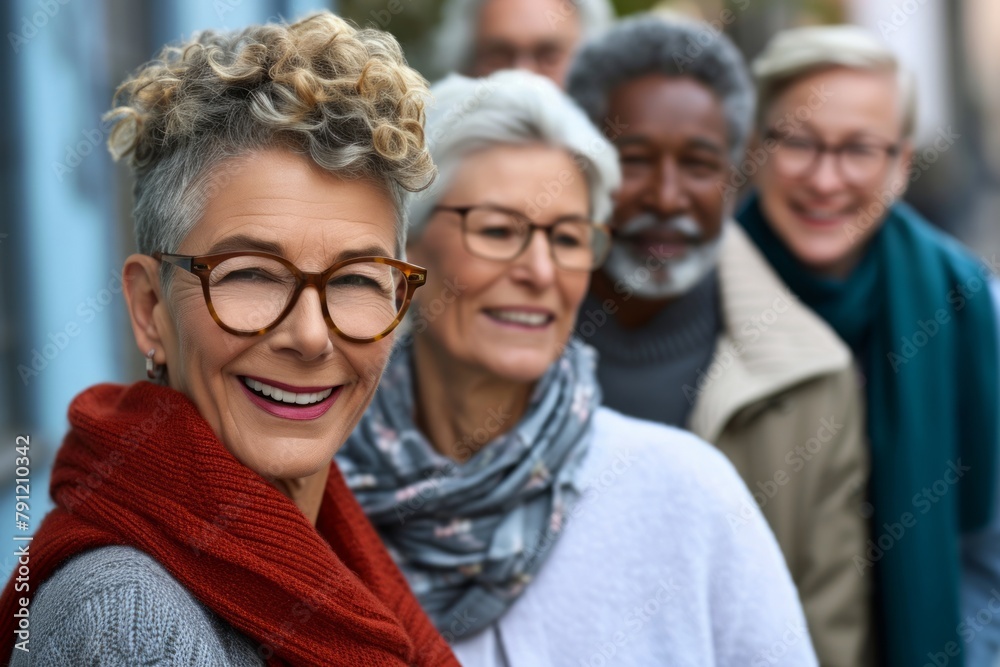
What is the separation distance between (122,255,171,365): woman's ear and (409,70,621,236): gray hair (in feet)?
2.62

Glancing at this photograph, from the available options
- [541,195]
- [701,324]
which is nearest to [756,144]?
[701,324]

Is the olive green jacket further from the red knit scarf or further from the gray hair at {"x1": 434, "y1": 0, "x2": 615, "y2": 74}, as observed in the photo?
the gray hair at {"x1": 434, "y1": 0, "x2": 615, "y2": 74}

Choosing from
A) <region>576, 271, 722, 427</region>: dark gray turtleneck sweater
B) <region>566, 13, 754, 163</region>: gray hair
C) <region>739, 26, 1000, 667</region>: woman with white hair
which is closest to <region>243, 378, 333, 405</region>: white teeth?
<region>576, 271, 722, 427</region>: dark gray turtleneck sweater

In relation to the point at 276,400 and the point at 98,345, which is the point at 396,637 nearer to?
the point at 276,400

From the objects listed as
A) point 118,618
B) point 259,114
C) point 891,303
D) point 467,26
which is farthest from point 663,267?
point 118,618

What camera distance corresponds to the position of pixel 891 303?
3131mm

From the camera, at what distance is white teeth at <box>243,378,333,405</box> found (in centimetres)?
159

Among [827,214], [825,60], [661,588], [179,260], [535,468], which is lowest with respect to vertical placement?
[661,588]

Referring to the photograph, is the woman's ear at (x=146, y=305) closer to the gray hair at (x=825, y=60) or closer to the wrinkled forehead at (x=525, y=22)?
the gray hair at (x=825, y=60)

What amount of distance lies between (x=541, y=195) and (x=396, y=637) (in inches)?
44.4

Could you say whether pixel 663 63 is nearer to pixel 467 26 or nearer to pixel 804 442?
pixel 804 442

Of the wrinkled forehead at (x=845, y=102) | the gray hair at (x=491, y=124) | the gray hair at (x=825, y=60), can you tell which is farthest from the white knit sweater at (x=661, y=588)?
the gray hair at (x=825, y=60)

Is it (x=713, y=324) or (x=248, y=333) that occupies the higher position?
(x=248, y=333)

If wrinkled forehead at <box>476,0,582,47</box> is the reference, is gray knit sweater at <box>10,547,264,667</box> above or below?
below
